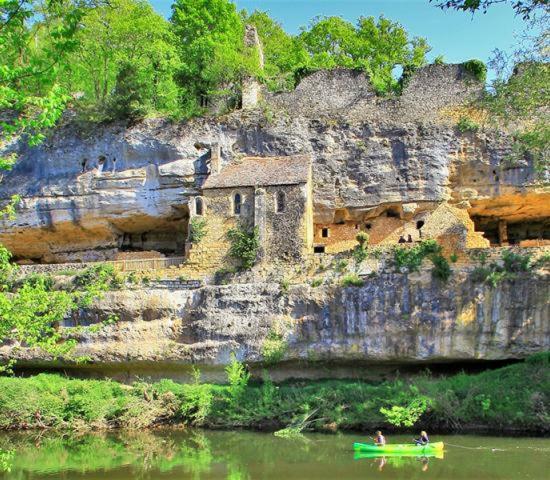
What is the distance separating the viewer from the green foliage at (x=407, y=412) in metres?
22.8

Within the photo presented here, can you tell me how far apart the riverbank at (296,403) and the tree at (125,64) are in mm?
15829

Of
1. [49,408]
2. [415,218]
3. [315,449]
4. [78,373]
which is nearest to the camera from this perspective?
[315,449]

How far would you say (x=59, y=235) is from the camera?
118ft

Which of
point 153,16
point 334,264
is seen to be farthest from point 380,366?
point 153,16

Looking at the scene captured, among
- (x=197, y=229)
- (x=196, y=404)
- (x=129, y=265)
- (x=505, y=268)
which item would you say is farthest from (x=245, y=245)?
(x=505, y=268)

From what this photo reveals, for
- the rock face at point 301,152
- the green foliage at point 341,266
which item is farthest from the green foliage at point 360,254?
the rock face at point 301,152

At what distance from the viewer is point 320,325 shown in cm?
2734

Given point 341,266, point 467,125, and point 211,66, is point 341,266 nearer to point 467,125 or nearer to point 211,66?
point 467,125

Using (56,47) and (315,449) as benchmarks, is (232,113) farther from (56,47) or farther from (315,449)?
(56,47)

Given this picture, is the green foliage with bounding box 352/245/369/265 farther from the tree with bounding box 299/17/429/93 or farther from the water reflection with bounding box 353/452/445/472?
the tree with bounding box 299/17/429/93

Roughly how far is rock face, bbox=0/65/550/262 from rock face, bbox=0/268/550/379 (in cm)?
694

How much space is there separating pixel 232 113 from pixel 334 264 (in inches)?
454

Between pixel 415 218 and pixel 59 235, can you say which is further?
pixel 59 235

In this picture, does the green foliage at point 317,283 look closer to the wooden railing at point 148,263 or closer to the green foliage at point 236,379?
the green foliage at point 236,379
